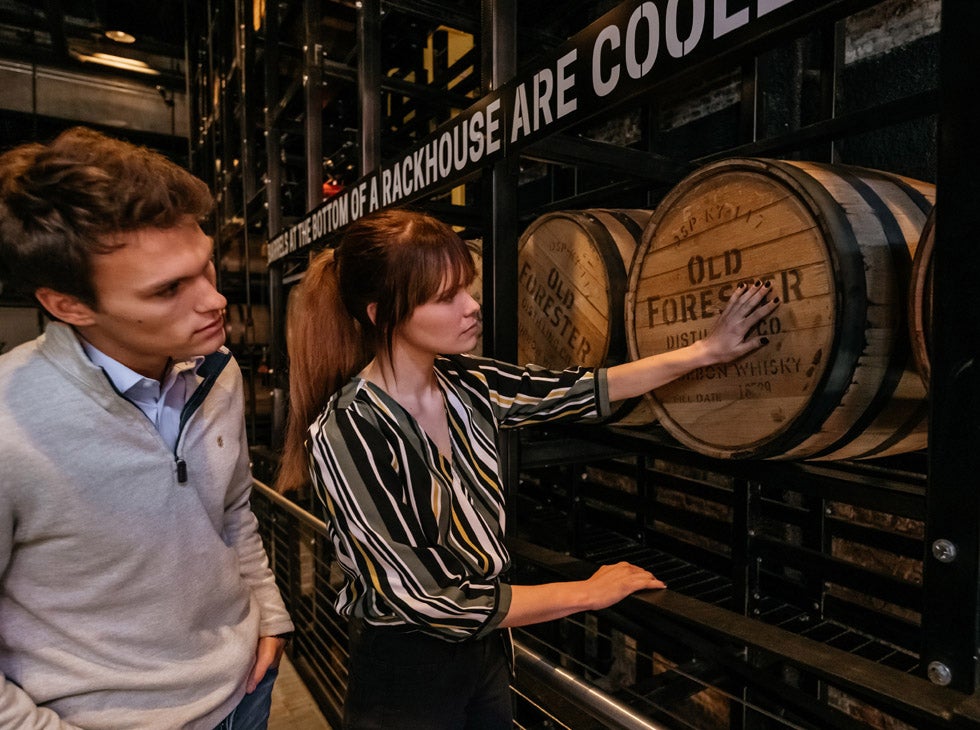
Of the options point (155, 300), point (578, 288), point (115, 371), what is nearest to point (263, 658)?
point (115, 371)

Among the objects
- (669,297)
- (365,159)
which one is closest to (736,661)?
(669,297)

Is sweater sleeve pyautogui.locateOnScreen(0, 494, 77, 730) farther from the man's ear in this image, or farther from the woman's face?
the woman's face

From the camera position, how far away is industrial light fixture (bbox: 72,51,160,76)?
24.0 feet

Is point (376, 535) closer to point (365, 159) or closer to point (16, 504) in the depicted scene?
point (16, 504)

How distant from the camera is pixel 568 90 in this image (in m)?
1.33

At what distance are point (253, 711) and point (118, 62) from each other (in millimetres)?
8866

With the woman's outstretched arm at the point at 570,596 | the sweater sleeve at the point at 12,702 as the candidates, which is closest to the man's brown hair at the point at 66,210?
the sweater sleeve at the point at 12,702

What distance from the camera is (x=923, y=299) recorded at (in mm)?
907

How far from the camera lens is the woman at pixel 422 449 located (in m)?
1.17

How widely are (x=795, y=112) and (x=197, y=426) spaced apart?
2251 millimetres

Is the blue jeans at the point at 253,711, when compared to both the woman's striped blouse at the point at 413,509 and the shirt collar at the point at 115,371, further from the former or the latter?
the shirt collar at the point at 115,371

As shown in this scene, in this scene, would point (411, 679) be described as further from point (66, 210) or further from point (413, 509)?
point (66, 210)

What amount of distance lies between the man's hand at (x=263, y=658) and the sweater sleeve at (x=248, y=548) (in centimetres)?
2

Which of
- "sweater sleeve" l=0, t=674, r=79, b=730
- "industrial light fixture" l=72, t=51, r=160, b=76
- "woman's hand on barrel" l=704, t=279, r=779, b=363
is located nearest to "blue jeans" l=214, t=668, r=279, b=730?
"sweater sleeve" l=0, t=674, r=79, b=730
